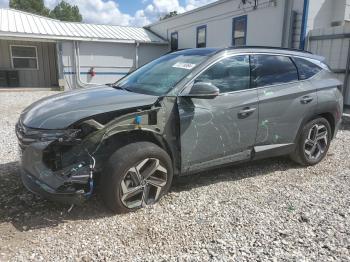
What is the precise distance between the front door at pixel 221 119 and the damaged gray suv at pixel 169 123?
13mm

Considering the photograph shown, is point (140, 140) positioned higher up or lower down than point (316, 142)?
higher up

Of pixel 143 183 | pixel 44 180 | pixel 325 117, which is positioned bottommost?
pixel 143 183

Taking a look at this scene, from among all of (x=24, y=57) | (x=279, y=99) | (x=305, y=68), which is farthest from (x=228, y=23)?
(x=24, y=57)

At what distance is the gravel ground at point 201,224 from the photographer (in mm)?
2771

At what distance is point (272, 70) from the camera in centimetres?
433

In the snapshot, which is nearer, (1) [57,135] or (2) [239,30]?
(1) [57,135]

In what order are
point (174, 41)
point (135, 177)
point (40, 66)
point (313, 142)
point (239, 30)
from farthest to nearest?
1. point (174, 41)
2. point (40, 66)
3. point (239, 30)
4. point (313, 142)
5. point (135, 177)

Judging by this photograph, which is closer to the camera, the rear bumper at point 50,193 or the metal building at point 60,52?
the rear bumper at point 50,193

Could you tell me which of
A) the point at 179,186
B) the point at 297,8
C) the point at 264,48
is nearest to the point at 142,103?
the point at 179,186

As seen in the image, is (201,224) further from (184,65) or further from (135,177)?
(184,65)

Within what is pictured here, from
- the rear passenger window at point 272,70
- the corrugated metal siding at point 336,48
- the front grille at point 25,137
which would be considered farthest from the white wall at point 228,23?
the front grille at point 25,137

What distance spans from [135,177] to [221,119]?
1224mm

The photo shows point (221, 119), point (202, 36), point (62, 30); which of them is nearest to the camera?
point (221, 119)

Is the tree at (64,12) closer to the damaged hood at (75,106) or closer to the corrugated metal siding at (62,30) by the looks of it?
the corrugated metal siding at (62,30)
